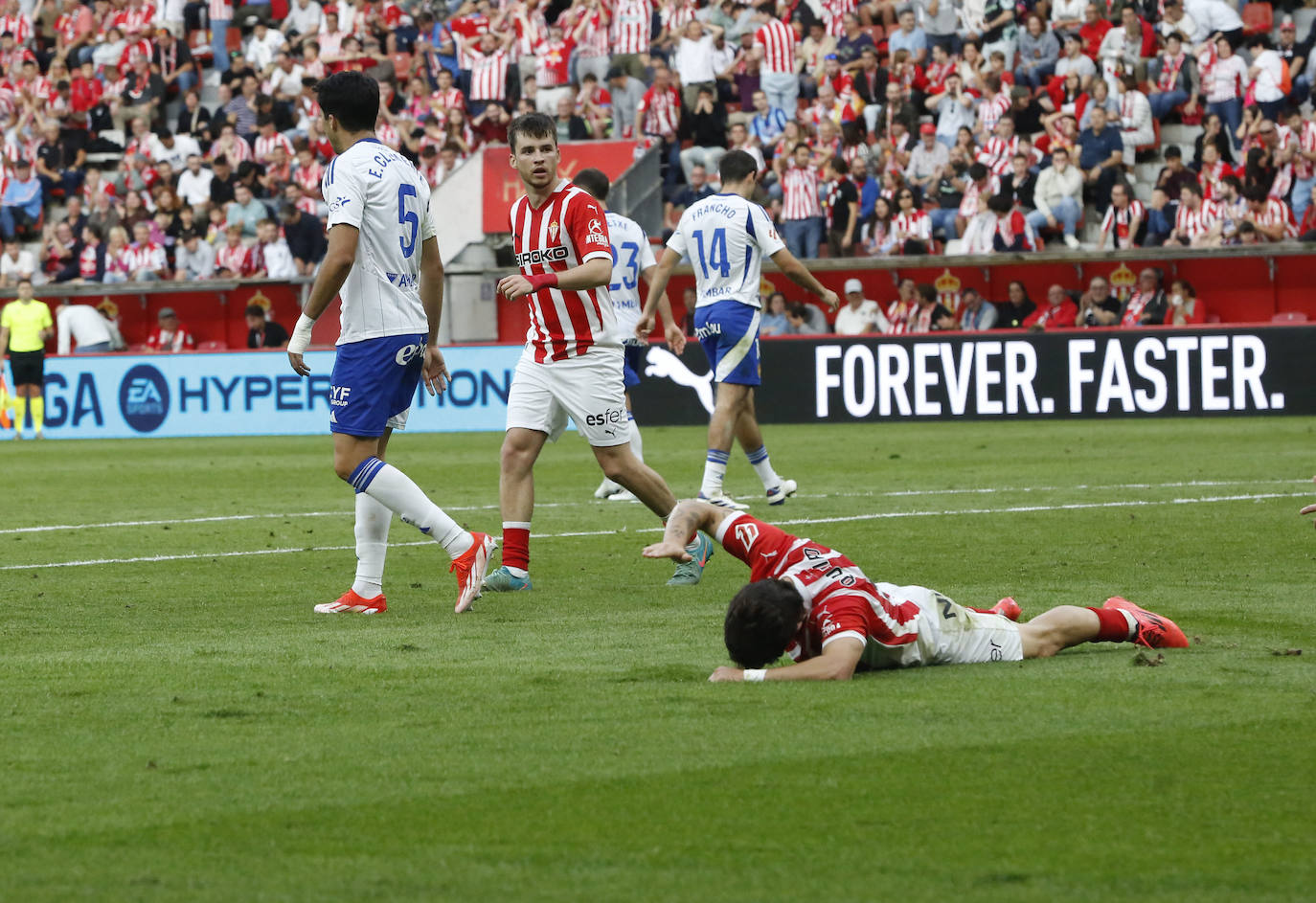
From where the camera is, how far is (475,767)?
4.52 meters

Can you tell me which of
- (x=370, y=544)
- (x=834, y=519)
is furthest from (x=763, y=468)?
(x=370, y=544)

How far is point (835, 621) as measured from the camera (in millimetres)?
5582

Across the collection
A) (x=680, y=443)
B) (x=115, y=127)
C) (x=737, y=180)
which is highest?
(x=115, y=127)

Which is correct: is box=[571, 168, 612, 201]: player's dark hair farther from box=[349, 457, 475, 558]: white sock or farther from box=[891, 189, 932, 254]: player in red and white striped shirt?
box=[891, 189, 932, 254]: player in red and white striped shirt

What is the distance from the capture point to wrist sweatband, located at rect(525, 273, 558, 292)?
780 cm

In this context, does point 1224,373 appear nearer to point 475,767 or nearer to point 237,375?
point 237,375

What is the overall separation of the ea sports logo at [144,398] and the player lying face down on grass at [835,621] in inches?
831

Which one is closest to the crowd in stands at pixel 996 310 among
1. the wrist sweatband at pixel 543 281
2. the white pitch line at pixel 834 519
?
the white pitch line at pixel 834 519

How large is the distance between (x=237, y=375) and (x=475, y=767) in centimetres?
2172

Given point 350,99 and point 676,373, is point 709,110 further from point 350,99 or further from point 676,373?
point 350,99

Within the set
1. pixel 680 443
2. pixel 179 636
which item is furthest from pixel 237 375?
pixel 179 636

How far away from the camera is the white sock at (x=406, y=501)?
7504 mm

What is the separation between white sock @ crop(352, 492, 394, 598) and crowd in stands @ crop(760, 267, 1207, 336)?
1510cm

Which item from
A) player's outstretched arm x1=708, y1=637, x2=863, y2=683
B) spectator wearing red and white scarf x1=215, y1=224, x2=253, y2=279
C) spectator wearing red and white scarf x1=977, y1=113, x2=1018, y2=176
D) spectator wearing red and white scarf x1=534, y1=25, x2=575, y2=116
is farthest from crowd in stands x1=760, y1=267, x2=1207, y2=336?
player's outstretched arm x1=708, y1=637, x2=863, y2=683
